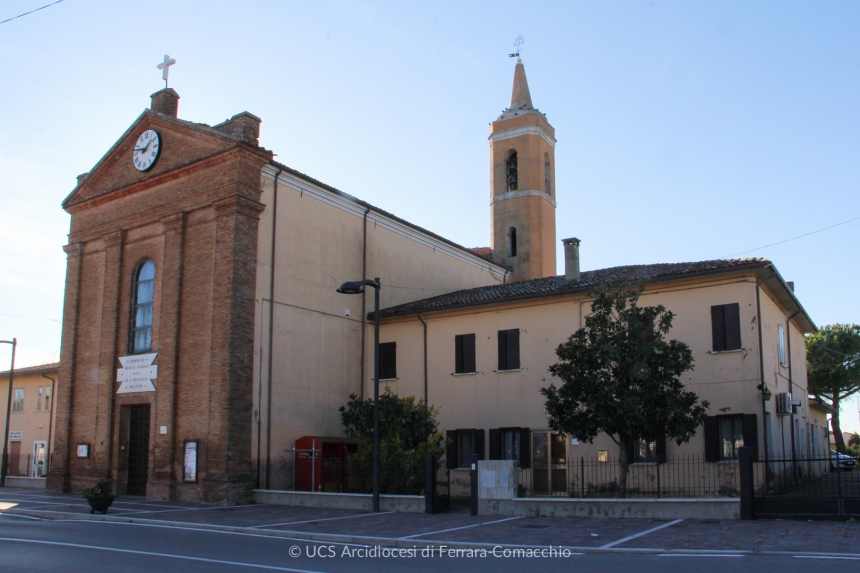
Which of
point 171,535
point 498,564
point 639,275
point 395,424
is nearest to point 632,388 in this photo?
point 639,275

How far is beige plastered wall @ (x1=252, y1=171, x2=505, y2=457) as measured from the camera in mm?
23266

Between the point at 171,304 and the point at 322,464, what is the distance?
6760mm

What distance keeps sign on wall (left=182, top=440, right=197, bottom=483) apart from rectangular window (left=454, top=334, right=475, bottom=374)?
8.37 m

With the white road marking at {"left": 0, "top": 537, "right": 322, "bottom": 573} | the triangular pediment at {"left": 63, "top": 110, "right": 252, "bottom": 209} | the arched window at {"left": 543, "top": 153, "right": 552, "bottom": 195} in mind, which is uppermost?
the arched window at {"left": 543, "top": 153, "right": 552, "bottom": 195}

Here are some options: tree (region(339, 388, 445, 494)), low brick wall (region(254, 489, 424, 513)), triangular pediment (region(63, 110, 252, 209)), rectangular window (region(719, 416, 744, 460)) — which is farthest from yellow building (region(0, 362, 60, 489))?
rectangular window (region(719, 416, 744, 460))

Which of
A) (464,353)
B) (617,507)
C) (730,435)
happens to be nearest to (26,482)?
(464,353)

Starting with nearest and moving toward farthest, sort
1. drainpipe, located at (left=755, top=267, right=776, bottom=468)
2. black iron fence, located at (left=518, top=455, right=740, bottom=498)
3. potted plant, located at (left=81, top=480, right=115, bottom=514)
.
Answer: potted plant, located at (left=81, top=480, right=115, bottom=514) < drainpipe, located at (left=755, top=267, right=776, bottom=468) < black iron fence, located at (left=518, top=455, right=740, bottom=498)

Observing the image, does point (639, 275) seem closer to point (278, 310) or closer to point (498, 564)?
point (278, 310)

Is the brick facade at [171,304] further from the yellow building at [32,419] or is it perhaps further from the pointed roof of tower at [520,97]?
the pointed roof of tower at [520,97]

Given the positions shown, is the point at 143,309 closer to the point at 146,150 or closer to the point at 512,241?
the point at 146,150

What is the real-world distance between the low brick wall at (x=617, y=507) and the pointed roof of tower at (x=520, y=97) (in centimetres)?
2571

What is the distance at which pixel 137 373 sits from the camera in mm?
24281

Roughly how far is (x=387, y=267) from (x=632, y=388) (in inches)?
495

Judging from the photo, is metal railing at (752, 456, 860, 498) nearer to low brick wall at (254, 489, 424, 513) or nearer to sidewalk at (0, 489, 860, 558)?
sidewalk at (0, 489, 860, 558)
